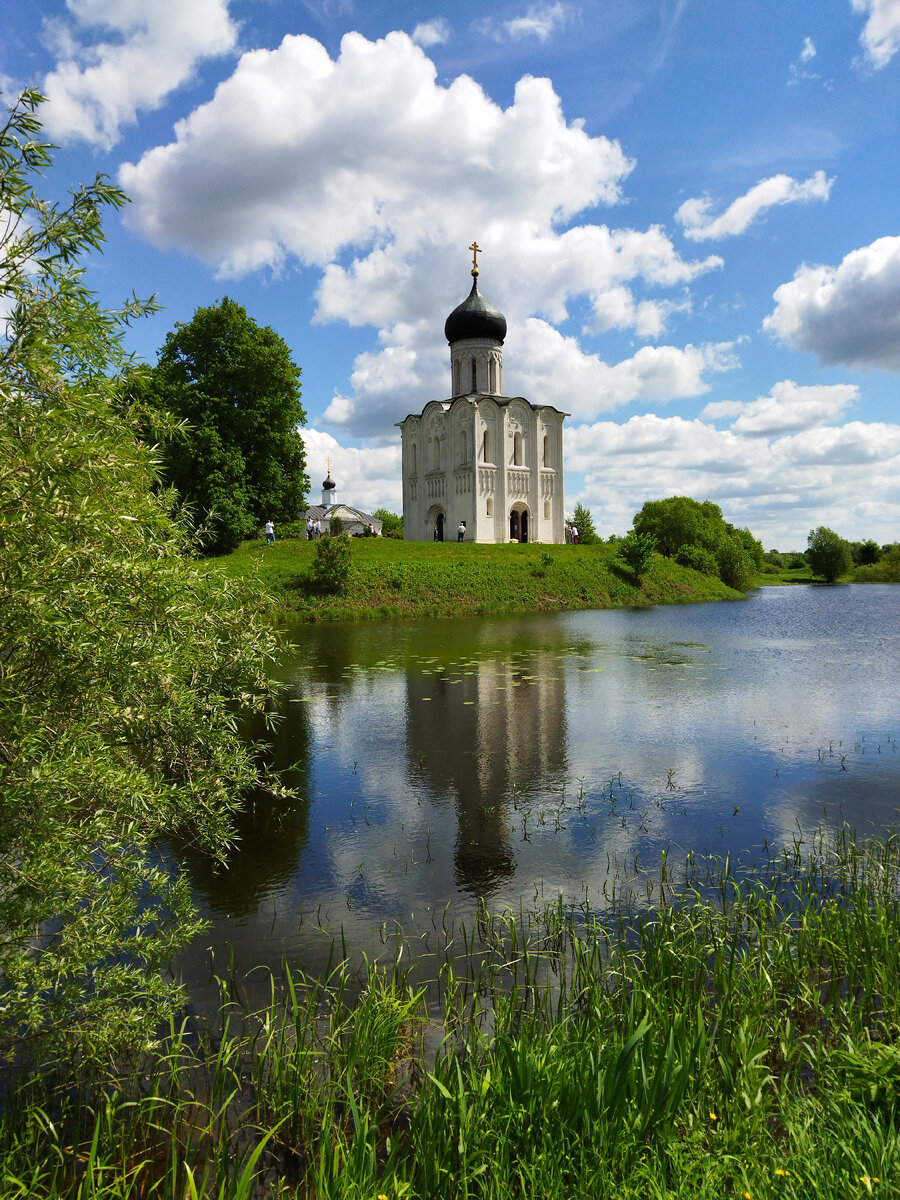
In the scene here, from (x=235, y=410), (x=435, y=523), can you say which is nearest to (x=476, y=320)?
(x=435, y=523)

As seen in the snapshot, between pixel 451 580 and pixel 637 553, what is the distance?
13.4 metres

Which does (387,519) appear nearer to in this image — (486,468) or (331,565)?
(486,468)

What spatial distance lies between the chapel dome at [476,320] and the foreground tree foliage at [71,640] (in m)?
52.0

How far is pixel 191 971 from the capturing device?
16.1ft

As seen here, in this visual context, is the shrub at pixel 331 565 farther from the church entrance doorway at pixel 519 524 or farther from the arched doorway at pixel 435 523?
the church entrance doorway at pixel 519 524

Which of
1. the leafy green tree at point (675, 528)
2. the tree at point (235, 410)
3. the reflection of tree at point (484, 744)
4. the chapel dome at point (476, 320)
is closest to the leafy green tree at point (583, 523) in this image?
the leafy green tree at point (675, 528)

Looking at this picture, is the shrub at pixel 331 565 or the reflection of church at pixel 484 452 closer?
the shrub at pixel 331 565

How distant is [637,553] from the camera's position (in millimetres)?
42938

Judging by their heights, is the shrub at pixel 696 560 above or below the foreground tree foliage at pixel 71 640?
above

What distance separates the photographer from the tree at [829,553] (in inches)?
3290

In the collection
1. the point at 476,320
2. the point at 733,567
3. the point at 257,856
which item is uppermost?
the point at 476,320

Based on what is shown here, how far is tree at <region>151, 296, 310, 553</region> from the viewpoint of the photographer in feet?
112

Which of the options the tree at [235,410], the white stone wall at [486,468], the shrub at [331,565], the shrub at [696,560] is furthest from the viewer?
the shrub at [696,560]

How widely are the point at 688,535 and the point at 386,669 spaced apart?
→ 50.3 m
